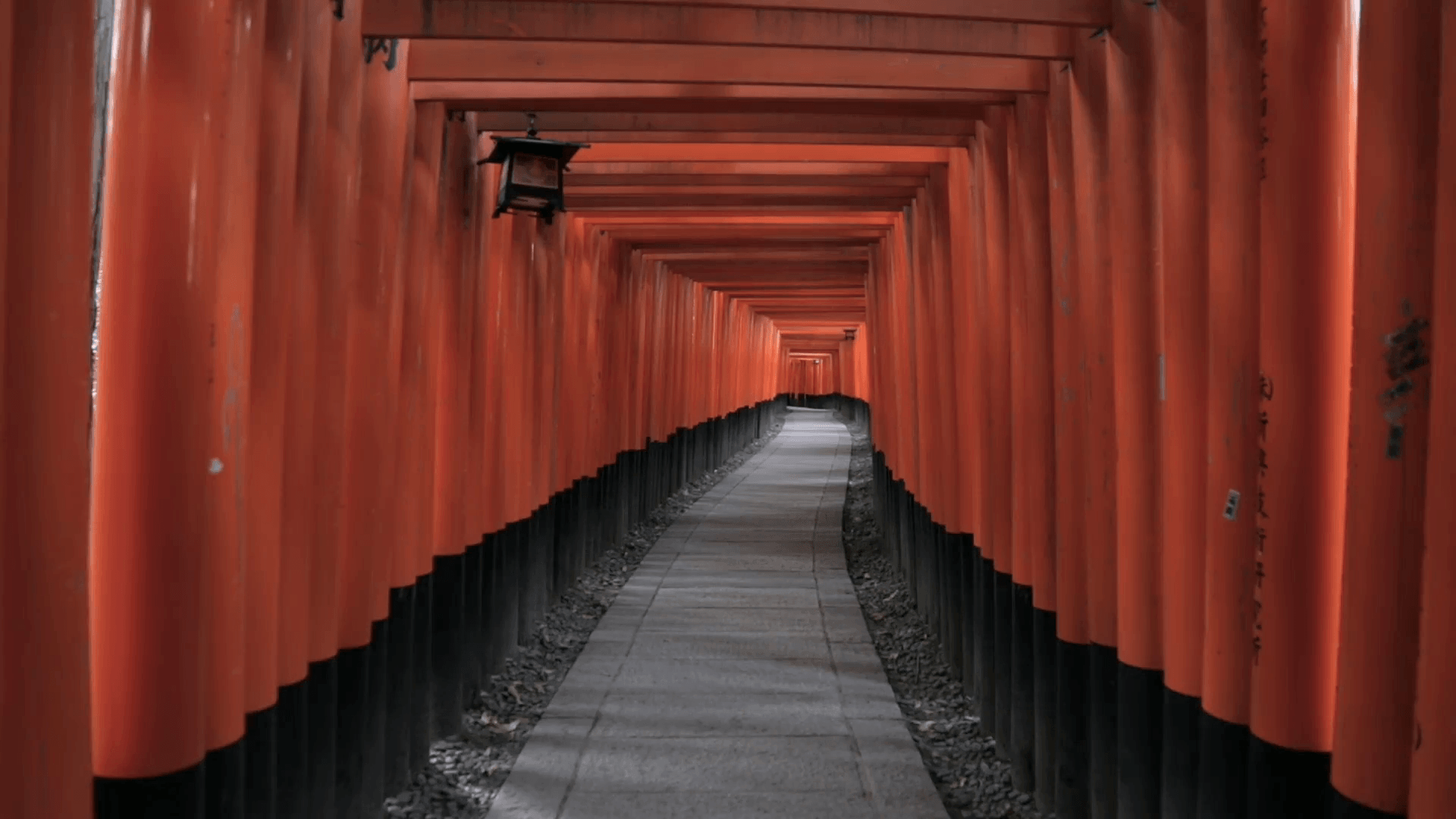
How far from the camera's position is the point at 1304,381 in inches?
104

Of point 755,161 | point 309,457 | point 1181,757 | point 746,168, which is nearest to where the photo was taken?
point 1181,757

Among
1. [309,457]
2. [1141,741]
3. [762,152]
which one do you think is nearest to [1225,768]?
[1141,741]

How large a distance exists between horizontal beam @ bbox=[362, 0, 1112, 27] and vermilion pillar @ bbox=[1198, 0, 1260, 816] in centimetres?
115

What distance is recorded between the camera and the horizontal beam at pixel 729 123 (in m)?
6.39

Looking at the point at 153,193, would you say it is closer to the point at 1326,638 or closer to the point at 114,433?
the point at 114,433

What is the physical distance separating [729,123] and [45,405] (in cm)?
475

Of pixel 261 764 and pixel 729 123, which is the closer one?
pixel 261 764

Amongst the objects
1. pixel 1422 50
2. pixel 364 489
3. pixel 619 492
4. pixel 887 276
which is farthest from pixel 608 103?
pixel 619 492

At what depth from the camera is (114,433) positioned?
104 inches

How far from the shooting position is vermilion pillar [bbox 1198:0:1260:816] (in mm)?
2824

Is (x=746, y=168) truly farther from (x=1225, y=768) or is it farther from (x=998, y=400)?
(x=1225, y=768)

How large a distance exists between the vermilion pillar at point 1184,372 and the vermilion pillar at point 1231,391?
0.25m

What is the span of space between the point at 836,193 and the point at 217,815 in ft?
23.1

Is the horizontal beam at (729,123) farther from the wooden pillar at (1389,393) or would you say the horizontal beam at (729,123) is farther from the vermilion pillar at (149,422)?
the wooden pillar at (1389,393)
